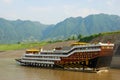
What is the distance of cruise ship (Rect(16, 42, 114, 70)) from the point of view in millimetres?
65750

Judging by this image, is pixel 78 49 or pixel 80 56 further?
pixel 78 49

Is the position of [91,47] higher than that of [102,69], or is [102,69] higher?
[91,47]

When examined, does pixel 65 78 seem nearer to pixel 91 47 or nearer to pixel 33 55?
pixel 91 47

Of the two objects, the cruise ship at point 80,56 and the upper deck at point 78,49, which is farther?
the cruise ship at point 80,56

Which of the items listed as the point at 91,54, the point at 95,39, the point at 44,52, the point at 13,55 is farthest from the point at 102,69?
the point at 13,55

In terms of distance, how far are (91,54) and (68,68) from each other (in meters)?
7.35

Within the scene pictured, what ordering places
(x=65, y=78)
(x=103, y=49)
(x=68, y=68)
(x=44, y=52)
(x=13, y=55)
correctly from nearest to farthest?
1. (x=65, y=78)
2. (x=103, y=49)
3. (x=68, y=68)
4. (x=44, y=52)
5. (x=13, y=55)

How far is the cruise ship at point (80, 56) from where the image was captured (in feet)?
216

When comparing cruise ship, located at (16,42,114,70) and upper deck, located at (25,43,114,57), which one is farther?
cruise ship, located at (16,42,114,70)

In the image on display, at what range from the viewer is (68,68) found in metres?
71.0

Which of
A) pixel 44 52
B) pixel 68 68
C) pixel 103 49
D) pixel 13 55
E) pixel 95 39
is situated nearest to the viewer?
pixel 103 49

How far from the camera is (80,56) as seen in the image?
68062 mm

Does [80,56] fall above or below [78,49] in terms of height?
below

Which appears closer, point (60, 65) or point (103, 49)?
point (103, 49)
